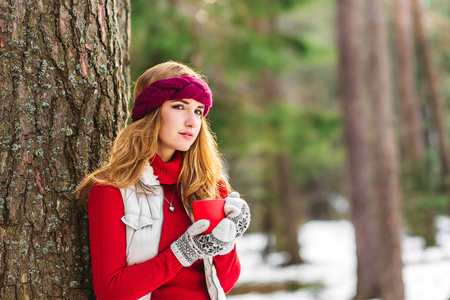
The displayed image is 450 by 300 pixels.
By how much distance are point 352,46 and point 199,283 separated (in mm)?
8948

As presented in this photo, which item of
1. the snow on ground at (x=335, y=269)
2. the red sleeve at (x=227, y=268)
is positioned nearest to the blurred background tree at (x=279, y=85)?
the snow on ground at (x=335, y=269)

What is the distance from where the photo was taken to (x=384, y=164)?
355 inches

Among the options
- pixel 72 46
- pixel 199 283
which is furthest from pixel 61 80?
pixel 199 283

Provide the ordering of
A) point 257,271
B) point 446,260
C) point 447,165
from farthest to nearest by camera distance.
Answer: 1. point 447,165
2. point 257,271
3. point 446,260

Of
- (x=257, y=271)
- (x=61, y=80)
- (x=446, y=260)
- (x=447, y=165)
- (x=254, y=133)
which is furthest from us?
(x=447, y=165)

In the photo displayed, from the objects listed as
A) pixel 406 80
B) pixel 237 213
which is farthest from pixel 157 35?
pixel 406 80

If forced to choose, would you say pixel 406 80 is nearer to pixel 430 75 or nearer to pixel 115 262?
pixel 430 75

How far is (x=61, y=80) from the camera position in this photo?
214 centimetres

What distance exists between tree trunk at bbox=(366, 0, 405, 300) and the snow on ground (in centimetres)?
175

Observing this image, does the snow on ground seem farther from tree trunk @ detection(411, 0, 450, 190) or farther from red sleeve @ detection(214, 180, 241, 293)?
red sleeve @ detection(214, 180, 241, 293)

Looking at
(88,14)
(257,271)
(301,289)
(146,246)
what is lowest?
(257,271)

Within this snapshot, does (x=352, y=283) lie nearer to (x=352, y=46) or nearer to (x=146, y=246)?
(x=352, y=46)

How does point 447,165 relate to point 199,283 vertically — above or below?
below

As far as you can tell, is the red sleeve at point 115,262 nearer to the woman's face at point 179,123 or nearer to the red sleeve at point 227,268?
the red sleeve at point 227,268
